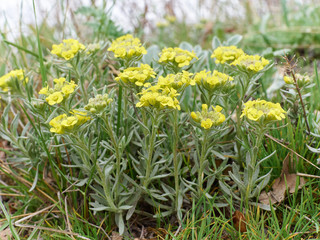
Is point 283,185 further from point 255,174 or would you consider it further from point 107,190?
point 107,190

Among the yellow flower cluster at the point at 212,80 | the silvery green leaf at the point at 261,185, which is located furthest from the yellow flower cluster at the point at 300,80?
the silvery green leaf at the point at 261,185

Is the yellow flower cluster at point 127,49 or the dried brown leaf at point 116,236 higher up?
the yellow flower cluster at point 127,49

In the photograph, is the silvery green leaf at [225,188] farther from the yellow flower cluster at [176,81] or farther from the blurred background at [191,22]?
the blurred background at [191,22]

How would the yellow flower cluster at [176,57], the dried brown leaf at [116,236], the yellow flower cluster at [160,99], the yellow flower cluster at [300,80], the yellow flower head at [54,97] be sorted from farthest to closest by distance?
the yellow flower cluster at [300,80], the dried brown leaf at [116,236], the yellow flower cluster at [176,57], the yellow flower head at [54,97], the yellow flower cluster at [160,99]

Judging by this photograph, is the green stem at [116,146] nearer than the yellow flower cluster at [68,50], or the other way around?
the green stem at [116,146]

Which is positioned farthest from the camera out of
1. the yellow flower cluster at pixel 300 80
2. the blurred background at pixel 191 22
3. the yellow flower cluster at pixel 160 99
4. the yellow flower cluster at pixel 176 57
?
the blurred background at pixel 191 22

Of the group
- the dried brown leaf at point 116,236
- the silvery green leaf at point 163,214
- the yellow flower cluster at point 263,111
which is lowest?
the dried brown leaf at point 116,236

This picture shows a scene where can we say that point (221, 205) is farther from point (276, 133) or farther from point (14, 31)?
point (14, 31)

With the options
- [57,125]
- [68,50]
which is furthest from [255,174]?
[68,50]
